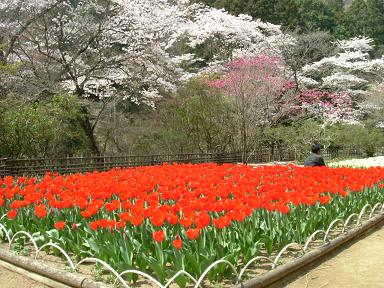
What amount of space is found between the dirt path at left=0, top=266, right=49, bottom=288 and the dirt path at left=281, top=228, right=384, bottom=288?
2601 mm

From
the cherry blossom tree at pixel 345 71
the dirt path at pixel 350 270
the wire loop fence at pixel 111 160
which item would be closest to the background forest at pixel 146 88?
the wire loop fence at pixel 111 160

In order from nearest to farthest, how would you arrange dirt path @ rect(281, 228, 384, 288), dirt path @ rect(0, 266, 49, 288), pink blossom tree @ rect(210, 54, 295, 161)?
dirt path @ rect(281, 228, 384, 288), dirt path @ rect(0, 266, 49, 288), pink blossom tree @ rect(210, 54, 295, 161)

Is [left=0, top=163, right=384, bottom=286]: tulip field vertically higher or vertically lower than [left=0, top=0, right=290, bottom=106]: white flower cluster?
lower

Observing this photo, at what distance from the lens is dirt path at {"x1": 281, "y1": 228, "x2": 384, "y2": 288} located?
14.9ft

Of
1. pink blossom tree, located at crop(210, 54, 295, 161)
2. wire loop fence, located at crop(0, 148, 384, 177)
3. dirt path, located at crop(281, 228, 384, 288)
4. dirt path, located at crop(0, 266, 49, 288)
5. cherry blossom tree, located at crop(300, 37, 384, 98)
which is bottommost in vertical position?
dirt path, located at crop(0, 266, 49, 288)

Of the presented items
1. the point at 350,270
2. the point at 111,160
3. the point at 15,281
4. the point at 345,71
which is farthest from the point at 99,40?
the point at 345,71

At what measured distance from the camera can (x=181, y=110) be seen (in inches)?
829

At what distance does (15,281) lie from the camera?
4852 millimetres

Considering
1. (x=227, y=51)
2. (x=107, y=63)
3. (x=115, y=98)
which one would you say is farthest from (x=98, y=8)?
(x=227, y=51)

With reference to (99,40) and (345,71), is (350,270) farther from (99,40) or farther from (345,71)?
(345,71)

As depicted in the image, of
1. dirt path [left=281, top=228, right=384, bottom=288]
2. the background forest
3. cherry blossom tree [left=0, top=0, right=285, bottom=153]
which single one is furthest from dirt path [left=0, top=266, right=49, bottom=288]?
cherry blossom tree [left=0, top=0, right=285, bottom=153]

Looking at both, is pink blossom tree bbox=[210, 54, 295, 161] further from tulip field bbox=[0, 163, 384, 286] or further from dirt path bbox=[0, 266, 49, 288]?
dirt path bbox=[0, 266, 49, 288]

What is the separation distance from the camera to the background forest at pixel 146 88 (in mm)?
16062

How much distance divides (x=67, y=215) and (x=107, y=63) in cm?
1351
